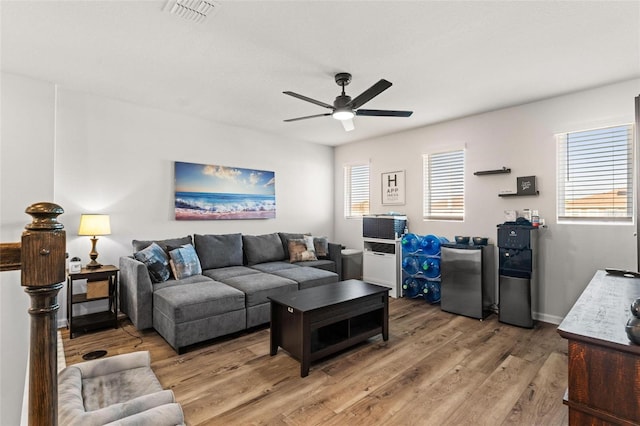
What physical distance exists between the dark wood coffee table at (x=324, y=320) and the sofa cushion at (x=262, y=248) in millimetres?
1663

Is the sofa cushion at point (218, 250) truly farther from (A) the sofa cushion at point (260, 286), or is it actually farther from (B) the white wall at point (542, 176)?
(B) the white wall at point (542, 176)

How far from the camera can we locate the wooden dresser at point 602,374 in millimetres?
1114

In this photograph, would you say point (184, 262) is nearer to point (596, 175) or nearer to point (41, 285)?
point (41, 285)

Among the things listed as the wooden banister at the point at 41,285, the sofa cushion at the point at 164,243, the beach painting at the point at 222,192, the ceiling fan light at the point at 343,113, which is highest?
the ceiling fan light at the point at 343,113

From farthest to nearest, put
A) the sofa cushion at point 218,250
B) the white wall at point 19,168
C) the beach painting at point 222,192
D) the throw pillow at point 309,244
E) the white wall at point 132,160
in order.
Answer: the throw pillow at point 309,244 → the beach painting at point 222,192 → the sofa cushion at point 218,250 → the white wall at point 132,160 → the white wall at point 19,168

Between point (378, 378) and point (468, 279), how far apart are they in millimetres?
2017

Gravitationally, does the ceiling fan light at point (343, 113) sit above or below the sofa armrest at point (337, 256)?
above

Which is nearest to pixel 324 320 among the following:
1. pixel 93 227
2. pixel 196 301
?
pixel 196 301

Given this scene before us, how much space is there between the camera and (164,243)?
3.85 meters

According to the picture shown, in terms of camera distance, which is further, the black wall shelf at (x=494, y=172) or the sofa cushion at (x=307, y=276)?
the black wall shelf at (x=494, y=172)

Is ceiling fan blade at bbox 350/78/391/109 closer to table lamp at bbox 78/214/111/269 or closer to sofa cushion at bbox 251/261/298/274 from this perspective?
sofa cushion at bbox 251/261/298/274

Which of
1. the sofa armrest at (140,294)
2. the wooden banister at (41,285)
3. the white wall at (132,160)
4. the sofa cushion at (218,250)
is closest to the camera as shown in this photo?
the wooden banister at (41,285)

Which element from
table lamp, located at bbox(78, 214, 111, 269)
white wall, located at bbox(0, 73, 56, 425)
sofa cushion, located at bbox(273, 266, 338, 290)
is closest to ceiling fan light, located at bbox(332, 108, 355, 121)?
sofa cushion, located at bbox(273, 266, 338, 290)

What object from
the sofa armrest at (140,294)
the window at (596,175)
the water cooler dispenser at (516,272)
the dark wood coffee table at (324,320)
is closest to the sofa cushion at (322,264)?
the dark wood coffee table at (324,320)
